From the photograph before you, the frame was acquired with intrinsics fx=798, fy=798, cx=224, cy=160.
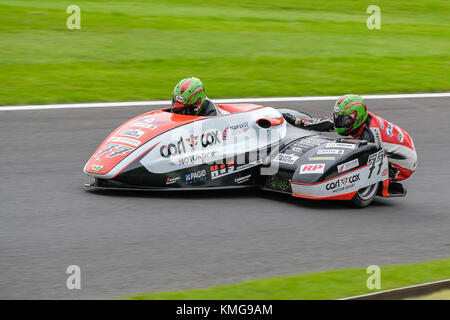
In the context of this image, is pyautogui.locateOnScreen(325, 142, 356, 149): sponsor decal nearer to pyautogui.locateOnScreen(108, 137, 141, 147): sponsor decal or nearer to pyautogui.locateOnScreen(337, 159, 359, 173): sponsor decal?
pyautogui.locateOnScreen(337, 159, 359, 173): sponsor decal

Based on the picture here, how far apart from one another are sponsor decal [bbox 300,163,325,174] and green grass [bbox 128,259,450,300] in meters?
1.82

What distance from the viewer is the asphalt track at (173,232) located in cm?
630

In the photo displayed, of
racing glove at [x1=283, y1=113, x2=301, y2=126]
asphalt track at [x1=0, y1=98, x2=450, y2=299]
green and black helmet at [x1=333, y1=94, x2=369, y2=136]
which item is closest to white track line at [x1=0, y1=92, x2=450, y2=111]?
asphalt track at [x1=0, y1=98, x2=450, y2=299]

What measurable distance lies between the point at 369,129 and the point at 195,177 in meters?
1.98

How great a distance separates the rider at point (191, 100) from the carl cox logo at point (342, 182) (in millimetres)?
1557

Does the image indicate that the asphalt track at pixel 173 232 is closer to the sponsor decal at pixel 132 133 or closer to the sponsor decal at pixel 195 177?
the sponsor decal at pixel 195 177

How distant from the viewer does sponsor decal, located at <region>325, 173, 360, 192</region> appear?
27.1ft

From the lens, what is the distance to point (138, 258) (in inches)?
262

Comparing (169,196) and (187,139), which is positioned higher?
(187,139)
